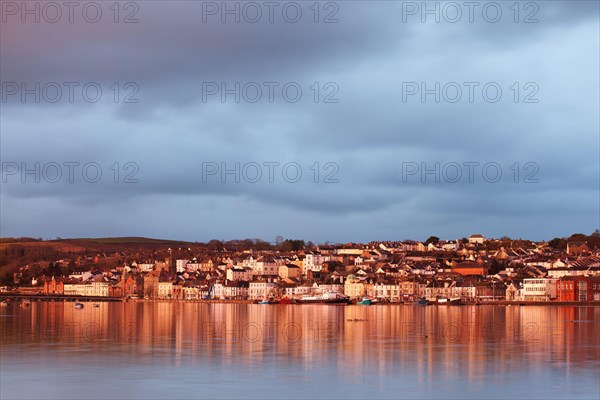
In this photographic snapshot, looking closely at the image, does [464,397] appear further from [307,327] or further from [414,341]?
[307,327]

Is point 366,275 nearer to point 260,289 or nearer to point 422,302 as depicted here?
point 260,289

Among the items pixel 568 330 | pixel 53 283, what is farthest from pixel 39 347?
pixel 53 283

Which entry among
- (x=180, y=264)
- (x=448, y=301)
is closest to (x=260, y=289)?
(x=448, y=301)

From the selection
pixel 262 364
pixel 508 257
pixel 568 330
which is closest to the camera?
pixel 262 364

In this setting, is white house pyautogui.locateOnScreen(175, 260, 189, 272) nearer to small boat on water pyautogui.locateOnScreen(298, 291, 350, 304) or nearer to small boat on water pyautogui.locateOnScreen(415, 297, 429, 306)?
small boat on water pyautogui.locateOnScreen(298, 291, 350, 304)

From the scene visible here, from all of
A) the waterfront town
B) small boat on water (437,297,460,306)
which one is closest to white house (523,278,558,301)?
the waterfront town

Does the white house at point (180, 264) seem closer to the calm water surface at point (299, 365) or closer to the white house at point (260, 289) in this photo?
the white house at point (260, 289)
